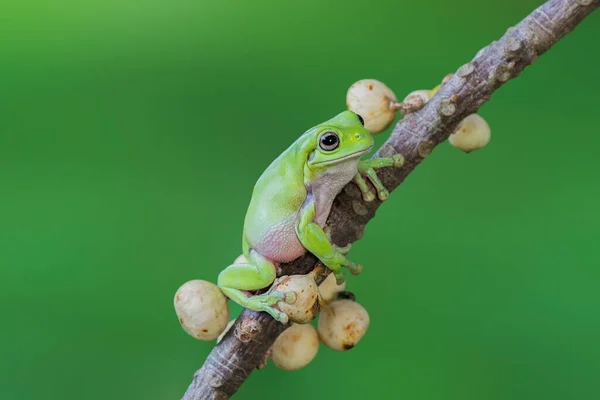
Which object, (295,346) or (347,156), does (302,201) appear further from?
(295,346)

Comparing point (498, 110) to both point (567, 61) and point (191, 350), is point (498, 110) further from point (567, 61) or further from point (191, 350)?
point (191, 350)

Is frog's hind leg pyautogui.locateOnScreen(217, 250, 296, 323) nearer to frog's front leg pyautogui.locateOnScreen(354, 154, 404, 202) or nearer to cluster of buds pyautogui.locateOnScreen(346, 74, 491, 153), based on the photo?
frog's front leg pyautogui.locateOnScreen(354, 154, 404, 202)

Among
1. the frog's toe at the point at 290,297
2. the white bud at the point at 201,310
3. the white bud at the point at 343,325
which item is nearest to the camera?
the frog's toe at the point at 290,297

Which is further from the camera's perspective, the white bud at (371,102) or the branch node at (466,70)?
the white bud at (371,102)

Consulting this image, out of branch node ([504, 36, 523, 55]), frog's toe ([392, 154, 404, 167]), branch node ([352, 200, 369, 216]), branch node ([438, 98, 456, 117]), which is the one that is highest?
branch node ([504, 36, 523, 55])

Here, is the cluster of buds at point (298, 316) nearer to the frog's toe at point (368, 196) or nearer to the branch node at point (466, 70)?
the frog's toe at point (368, 196)

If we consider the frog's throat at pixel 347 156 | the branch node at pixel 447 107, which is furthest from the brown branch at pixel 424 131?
the frog's throat at pixel 347 156

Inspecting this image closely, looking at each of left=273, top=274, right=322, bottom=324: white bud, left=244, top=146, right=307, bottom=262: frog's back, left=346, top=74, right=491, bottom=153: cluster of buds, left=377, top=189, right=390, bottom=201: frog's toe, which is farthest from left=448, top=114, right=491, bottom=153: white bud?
left=273, top=274, right=322, bottom=324: white bud
